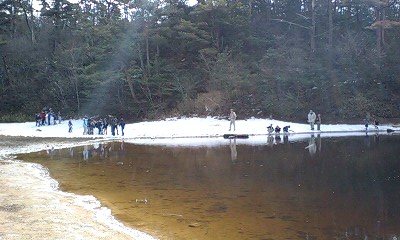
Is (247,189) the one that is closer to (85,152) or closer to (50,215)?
(50,215)

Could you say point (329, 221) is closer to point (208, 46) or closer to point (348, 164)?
point (348, 164)

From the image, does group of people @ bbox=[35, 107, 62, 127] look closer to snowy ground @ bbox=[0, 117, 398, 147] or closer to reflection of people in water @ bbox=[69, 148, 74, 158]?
snowy ground @ bbox=[0, 117, 398, 147]

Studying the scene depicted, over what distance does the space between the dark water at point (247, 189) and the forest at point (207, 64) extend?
1918cm

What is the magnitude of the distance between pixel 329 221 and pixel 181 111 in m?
32.6

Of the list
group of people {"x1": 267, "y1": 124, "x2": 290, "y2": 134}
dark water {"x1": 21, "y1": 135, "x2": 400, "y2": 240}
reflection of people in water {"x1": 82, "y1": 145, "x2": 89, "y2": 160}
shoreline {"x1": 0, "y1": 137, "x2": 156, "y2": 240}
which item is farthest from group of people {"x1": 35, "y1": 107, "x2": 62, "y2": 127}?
shoreline {"x1": 0, "y1": 137, "x2": 156, "y2": 240}

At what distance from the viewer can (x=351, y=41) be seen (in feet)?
133

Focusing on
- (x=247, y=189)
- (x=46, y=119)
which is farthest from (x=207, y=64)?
(x=247, y=189)

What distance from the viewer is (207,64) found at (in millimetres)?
42656

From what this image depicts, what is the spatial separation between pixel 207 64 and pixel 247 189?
32037mm

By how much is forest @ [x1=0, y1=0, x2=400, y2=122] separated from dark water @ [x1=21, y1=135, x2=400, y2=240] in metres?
19.2

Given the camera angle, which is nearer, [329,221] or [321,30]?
[329,221]

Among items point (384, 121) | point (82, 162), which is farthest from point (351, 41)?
point (82, 162)

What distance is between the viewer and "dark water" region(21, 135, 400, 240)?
8.15 m

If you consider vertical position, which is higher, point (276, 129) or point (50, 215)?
point (276, 129)
